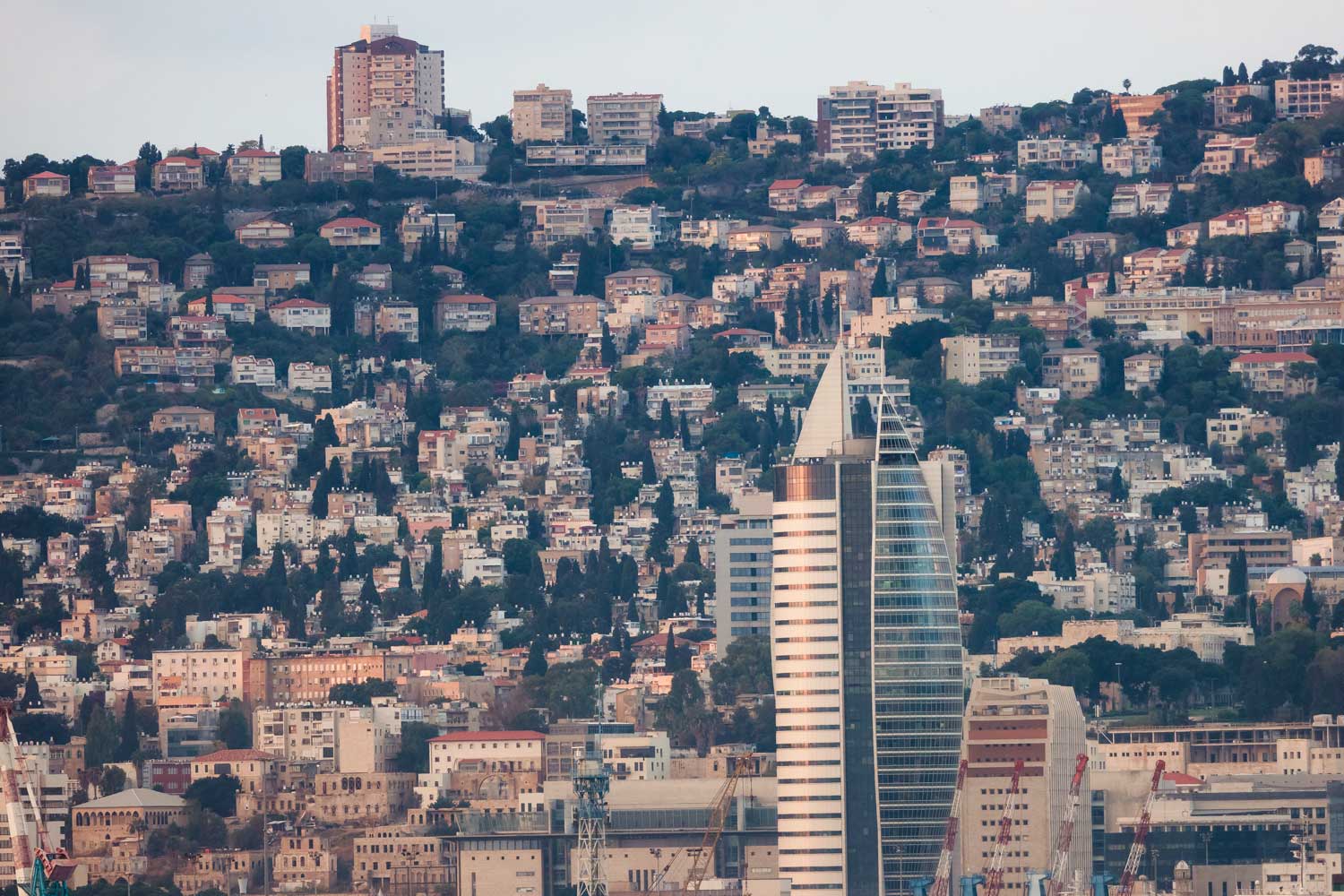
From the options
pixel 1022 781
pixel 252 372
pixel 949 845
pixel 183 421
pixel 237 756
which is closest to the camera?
pixel 949 845

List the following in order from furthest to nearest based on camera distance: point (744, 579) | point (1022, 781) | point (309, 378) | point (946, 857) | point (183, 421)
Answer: point (309, 378) → point (183, 421) → point (744, 579) → point (1022, 781) → point (946, 857)

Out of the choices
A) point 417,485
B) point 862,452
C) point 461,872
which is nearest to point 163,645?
point 417,485

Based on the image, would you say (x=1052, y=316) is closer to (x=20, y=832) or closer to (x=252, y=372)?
(x=252, y=372)

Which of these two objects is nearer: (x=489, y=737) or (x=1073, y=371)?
(x=489, y=737)

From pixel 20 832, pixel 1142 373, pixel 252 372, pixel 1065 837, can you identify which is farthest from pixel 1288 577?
pixel 20 832

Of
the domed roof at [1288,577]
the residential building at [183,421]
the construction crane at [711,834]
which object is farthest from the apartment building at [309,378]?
the construction crane at [711,834]

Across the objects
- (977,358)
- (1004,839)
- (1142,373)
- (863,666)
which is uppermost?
(977,358)

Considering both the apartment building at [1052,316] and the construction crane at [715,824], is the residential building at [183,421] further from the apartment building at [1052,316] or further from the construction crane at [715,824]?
the construction crane at [715,824]
